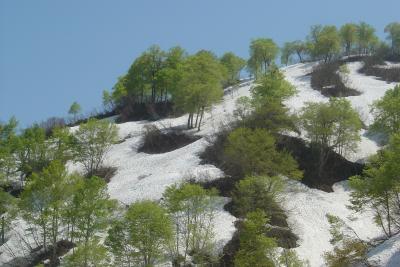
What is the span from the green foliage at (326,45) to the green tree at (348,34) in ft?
8.77

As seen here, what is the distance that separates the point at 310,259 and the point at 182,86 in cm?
3304

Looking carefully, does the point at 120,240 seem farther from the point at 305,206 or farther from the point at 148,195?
the point at 305,206

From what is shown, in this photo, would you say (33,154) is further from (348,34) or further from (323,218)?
(348,34)

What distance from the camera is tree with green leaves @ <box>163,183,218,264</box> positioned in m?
37.6

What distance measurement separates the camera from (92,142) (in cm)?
5666

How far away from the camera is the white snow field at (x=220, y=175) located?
40.3 metres

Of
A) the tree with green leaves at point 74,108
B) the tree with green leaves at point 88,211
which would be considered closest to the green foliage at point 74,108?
the tree with green leaves at point 74,108

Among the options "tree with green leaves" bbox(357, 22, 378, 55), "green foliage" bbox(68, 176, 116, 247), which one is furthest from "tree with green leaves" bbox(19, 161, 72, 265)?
"tree with green leaves" bbox(357, 22, 378, 55)

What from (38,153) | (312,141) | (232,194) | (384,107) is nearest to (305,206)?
(232,194)

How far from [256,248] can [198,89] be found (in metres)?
33.2

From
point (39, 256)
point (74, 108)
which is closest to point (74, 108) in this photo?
point (74, 108)

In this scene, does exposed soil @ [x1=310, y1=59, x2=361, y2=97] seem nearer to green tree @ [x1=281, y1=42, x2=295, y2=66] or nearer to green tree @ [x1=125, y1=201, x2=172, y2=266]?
green tree @ [x1=281, y1=42, x2=295, y2=66]

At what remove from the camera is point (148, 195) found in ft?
154

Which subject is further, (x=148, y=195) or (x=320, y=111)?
(x=320, y=111)
